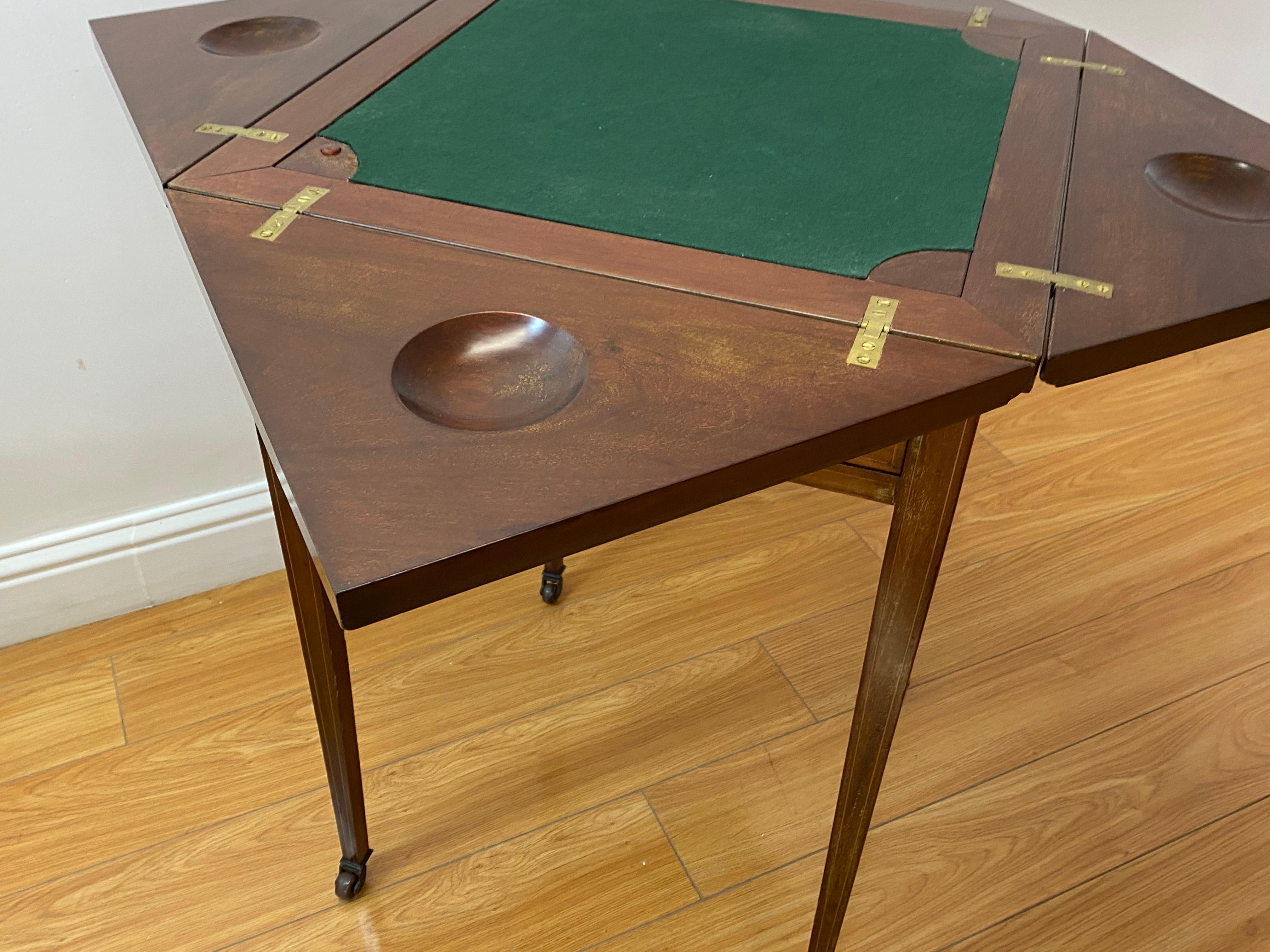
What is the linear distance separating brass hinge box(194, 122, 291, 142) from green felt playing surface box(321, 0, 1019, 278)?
4 centimetres

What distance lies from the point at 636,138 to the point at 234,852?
37.2 inches

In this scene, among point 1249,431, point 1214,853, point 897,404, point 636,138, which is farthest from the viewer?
point 1249,431

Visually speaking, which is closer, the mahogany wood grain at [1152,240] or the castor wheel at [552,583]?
the mahogany wood grain at [1152,240]

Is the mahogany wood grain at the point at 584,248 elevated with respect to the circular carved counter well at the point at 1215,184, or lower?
lower

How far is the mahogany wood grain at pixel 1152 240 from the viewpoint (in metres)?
0.73

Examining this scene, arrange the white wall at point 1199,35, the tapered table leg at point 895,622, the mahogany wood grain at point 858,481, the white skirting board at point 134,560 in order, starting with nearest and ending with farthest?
the tapered table leg at point 895,622
the mahogany wood grain at point 858,481
the white skirting board at point 134,560
the white wall at point 1199,35

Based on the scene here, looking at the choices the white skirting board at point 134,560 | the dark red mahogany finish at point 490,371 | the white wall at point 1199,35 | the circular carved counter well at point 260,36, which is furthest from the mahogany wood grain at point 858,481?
the white wall at point 1199,35

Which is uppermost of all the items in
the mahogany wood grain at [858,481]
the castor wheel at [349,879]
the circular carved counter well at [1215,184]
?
the circular carved counter well at [1215,184]

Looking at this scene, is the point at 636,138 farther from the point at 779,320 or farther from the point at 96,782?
the point at 96,782

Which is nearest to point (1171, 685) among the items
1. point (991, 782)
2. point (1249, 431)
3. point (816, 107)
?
point (991, 782)

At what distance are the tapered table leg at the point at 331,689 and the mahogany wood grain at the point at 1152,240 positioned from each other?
64cm

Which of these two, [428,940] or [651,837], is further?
[651,837]

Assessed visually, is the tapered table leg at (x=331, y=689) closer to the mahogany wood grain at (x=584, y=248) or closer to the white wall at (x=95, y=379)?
the mahogany wood grain at (x=584, y=248)

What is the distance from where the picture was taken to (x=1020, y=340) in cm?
72
